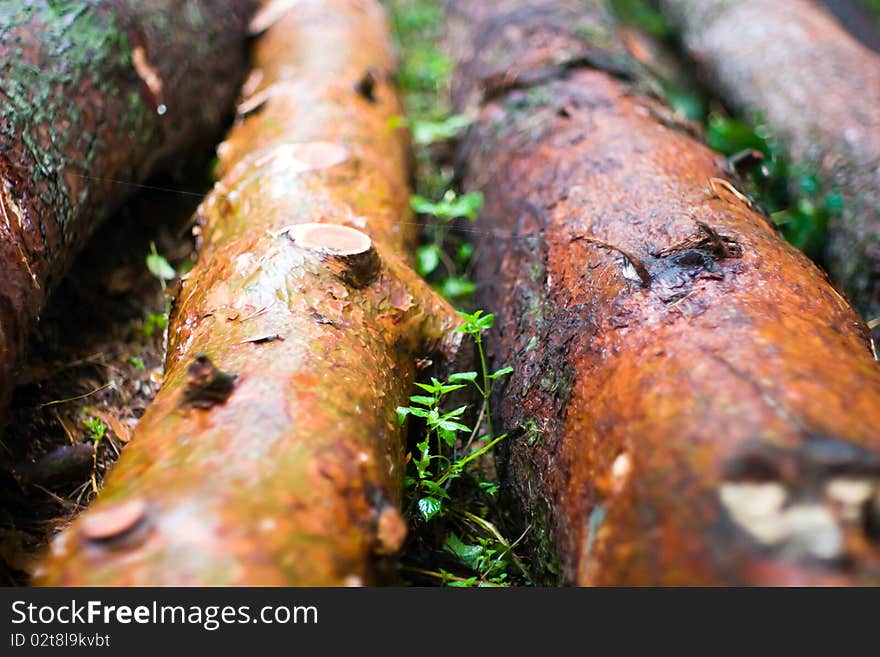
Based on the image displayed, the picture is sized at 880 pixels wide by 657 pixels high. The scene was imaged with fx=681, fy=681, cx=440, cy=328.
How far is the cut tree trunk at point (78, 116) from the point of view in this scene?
2.03 meters

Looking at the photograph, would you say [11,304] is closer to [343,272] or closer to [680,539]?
[343,272]

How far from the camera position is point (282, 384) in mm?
1583

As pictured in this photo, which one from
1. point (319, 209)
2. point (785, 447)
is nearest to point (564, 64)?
point (319, 209)

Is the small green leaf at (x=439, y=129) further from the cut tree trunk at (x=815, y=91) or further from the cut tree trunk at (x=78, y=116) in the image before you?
the cut tree trunk at (x=815, y=91)

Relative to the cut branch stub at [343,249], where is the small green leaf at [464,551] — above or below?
below

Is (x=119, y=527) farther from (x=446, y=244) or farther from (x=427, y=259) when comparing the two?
(x=446, y=244)

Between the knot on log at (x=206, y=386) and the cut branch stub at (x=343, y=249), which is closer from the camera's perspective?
the knot on log at (x=206, y=386)

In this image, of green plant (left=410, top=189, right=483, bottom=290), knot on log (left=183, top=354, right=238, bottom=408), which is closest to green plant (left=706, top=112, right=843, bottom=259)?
green plant (left=410, top=189, right=483, bottom=290)

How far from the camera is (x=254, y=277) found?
195 cm

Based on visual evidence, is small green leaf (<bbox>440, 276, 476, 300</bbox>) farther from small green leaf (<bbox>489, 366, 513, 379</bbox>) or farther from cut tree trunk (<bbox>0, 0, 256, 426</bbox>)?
cut tree trunk (<bbox>0, 0, 256, 426</bbox>)

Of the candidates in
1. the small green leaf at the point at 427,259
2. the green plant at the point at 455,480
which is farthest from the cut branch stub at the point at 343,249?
the small green leaf at the point at 427,259

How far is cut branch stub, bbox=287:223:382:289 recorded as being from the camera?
2.00m

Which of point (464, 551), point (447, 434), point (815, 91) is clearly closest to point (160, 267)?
point (447, 434)

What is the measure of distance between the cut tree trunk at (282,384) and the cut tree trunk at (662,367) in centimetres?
40
